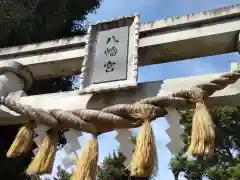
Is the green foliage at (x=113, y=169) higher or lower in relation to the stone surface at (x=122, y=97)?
higher

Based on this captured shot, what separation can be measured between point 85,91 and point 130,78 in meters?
0.33

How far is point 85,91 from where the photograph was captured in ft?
9.46

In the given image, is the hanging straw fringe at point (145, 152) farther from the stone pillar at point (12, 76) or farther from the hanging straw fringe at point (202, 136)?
the stone pillar at point (12, 76)

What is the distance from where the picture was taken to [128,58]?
9.59 ft

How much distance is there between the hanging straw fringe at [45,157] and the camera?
104 inches

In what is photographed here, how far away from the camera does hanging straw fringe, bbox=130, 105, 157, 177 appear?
7.67 feet

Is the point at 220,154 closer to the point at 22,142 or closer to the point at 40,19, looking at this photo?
the point at 40,19

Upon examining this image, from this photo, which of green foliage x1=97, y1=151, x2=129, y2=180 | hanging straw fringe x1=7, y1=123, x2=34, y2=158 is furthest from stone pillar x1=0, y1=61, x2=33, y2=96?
green foliage x1=97, y1=151, x2=129, y2=180

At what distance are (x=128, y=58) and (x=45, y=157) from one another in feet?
2.90

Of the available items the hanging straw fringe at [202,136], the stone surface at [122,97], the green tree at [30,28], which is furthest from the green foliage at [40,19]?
the hanging straw fringe at [202,136]

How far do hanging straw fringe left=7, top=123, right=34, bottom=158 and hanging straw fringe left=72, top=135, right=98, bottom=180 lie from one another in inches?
18.7

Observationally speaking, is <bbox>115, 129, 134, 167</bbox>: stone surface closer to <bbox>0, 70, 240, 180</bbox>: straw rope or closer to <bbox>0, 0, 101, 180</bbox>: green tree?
<bbox>0, 70, 240, 180</bbox>: straw rope

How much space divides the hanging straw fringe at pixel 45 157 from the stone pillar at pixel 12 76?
0.69 m

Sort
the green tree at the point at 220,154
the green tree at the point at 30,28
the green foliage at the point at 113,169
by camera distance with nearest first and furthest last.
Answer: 1. the green tree at the point at 30,28
2. the green foliage at the point at 113,169
3. the green tree at the point at 220,154
